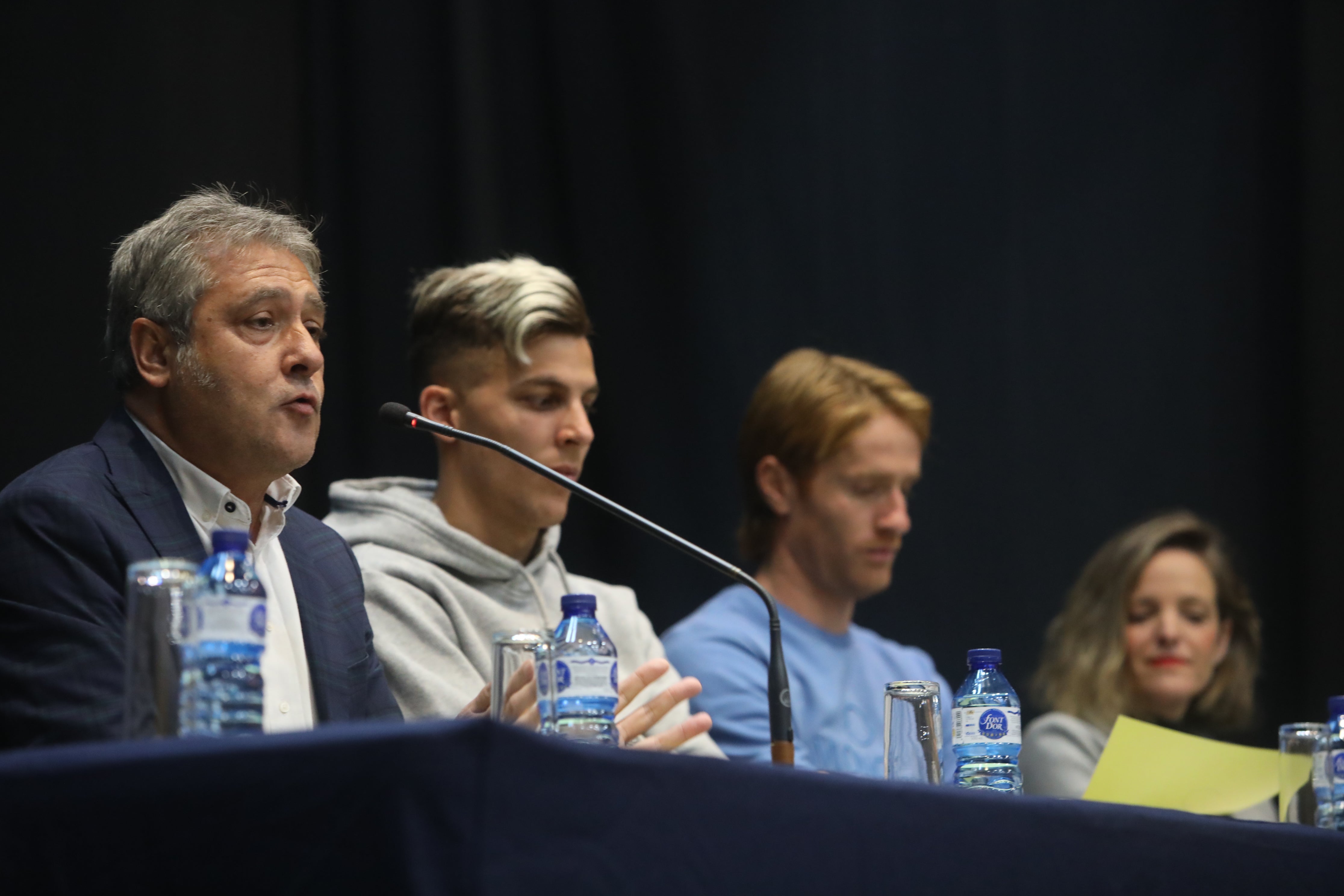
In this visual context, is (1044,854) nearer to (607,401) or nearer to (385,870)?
(385,870)

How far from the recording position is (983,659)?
1.46 m

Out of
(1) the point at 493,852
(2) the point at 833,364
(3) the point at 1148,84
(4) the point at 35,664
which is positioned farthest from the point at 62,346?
(3) the point at 1148,84

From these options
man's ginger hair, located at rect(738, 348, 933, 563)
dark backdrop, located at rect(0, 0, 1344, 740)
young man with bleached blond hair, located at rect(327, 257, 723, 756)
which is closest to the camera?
young man with bleached blond hair, located at rect(327, 257, 723, 756)

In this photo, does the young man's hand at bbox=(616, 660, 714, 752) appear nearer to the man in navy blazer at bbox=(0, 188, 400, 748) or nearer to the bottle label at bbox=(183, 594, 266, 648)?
the man in navy blazer at bbox=(0, 188, 400, 748)

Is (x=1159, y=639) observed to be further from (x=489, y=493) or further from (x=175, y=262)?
(x=175, y=262)

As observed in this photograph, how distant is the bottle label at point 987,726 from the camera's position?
140 cm

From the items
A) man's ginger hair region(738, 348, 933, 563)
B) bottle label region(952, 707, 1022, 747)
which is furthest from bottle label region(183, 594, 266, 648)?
man's ginger hair region(738, 348, 933, 563)

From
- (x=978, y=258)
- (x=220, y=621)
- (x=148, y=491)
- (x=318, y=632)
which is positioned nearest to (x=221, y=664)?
(x=220, y=621)

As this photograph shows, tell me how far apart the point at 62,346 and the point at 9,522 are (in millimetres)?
809

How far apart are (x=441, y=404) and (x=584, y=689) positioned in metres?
1.03

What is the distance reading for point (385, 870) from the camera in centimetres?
75

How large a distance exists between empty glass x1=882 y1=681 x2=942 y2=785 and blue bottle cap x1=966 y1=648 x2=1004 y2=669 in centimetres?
6

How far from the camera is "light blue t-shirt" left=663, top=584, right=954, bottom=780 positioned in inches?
88.3

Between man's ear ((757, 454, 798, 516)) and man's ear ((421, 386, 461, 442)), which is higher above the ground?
man's ear ((421, 386, 461, 442))
